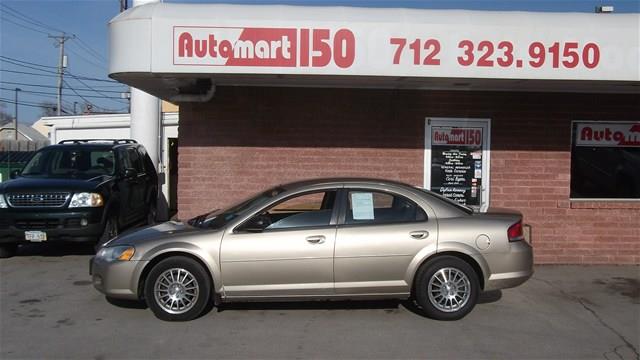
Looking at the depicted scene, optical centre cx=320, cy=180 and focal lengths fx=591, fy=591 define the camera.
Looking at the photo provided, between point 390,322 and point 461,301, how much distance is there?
79cm

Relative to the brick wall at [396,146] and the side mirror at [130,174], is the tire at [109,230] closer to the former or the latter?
the side mirror at [130,174]

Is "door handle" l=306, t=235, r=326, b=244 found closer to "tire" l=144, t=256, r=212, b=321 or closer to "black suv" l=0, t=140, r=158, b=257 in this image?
"tire" l=144, t=256, r=212, b=321

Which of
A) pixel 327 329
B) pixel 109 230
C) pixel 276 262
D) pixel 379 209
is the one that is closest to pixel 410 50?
pixel 379 209

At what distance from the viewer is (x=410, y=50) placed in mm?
7531

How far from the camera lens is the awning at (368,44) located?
7.44 m

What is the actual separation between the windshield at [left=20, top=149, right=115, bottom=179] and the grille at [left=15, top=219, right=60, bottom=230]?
119 centimetres

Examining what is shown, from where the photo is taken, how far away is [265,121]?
9508mm

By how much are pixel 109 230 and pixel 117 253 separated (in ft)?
11.9

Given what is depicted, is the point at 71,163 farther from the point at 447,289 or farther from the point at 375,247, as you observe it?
the point at 447,289

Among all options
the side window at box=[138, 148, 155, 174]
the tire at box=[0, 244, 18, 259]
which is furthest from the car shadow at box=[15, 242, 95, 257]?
the side window at box=[138, 148, 155, 174]

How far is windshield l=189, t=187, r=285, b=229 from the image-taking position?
632 cm

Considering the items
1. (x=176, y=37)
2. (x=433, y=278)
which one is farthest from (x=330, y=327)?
(x=176, y=37)

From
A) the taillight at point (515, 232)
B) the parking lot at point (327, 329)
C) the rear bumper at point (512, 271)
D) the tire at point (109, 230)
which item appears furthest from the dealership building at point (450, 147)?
the rear bumper at point (512, 271)

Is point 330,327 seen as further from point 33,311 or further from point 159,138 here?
point 159,138
